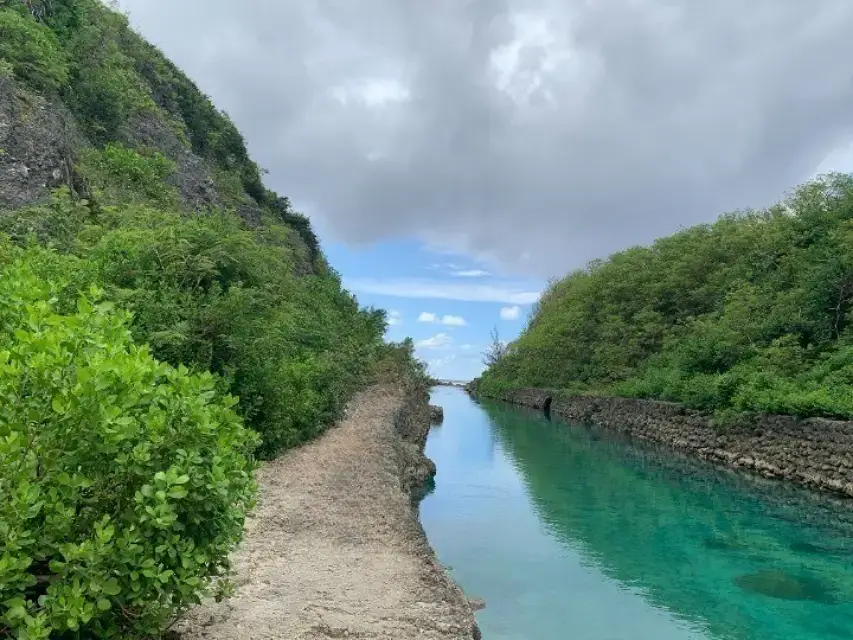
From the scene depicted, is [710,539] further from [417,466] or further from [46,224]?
[46,224]

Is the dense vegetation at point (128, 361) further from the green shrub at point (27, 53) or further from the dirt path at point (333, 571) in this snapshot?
the dirt path at point (333, 571)

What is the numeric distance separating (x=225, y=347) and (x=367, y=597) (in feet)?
22.2

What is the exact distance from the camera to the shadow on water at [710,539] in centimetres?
1066

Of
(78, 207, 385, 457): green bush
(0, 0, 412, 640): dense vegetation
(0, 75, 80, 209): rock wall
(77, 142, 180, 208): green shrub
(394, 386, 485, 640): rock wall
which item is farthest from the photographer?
(77, 142, 180, 208): green shrub

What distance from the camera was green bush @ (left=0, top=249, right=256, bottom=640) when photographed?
3633 millimetres

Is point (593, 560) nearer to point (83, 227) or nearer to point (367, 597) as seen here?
point (367, 597)

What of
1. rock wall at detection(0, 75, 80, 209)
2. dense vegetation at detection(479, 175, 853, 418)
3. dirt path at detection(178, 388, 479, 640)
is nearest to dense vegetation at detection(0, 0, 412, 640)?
rock wall at detection(0, 75, 80, 209)

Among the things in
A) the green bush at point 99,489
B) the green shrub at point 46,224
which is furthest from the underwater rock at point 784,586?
the green shrub at point 46,224

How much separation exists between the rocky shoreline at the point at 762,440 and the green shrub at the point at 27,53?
24.5 metres

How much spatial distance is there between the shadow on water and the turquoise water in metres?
0.03

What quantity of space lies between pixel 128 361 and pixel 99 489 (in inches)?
30.0

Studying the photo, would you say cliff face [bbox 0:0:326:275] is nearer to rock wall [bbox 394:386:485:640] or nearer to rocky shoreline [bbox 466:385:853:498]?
rock wall [bbox 394:386:485:640]

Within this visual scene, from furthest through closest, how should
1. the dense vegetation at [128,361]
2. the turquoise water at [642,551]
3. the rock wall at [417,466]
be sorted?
1. the turquoise water at [642,551]
2. the rock wall at [417,466]
3. the dense vegetation at [128,361]

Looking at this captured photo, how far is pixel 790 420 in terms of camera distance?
70.1 ft
